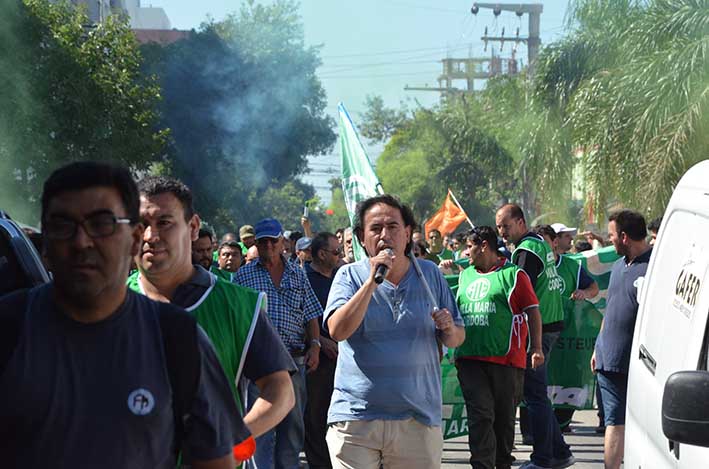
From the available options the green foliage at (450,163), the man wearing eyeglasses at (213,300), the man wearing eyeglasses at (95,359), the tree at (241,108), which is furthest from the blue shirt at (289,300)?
the green foliage at (450,163)

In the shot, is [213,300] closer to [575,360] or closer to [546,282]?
[546,282]

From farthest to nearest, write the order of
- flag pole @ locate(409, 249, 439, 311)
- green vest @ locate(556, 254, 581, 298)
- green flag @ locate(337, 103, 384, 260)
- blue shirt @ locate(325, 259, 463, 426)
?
green vest @ locate(556, 254, 581, 298)
green flag @ locate(337, 103, 384, 260)
flag pole @ locate(409, 249, 439, 311)
blue shirt @ locate(325, 259, 463, 426)

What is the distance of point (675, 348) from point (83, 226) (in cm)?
224

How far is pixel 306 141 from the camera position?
52594mm

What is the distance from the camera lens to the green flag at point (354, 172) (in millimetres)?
8297

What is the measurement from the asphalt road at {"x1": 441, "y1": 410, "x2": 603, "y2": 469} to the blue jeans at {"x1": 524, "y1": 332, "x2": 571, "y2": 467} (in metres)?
0.53

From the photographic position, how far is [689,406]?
3271 mm

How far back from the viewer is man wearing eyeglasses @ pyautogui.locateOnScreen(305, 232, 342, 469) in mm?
9750

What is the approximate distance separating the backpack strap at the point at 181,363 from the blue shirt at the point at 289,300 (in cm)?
607

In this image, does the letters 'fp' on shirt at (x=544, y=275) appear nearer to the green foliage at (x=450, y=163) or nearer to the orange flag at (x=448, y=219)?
the orange flag at (x=448, y=219)

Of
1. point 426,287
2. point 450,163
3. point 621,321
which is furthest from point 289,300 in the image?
point 450,163

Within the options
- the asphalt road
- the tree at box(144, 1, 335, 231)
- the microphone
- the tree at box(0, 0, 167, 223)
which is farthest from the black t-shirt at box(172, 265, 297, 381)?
the tree at box(144, 1, 335, 231)

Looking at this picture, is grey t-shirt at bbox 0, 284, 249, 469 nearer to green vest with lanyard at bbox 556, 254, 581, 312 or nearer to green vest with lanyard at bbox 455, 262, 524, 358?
green vest with lanyard at bbox 455, 262, 524, 358

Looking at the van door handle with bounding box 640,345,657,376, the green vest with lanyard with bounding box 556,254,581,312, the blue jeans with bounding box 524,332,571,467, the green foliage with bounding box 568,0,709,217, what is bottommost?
the blue jeans with bounding box 524,332,571,467
